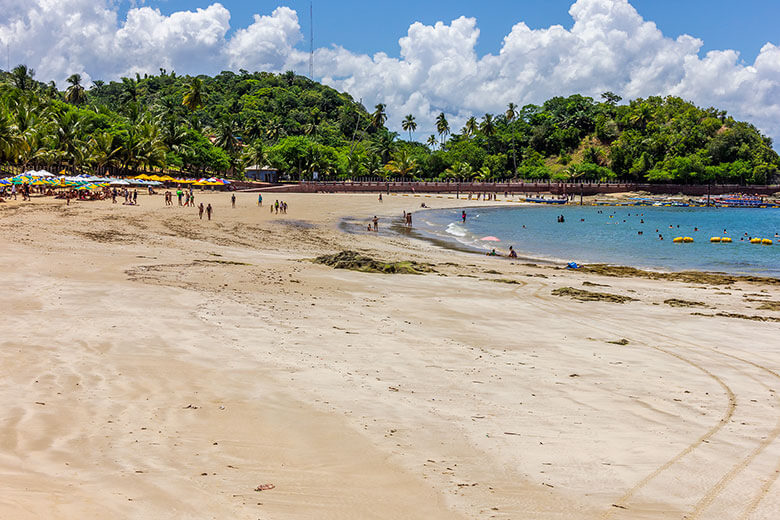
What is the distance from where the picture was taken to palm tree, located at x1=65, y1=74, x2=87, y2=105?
120 m

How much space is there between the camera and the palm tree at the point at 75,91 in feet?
394

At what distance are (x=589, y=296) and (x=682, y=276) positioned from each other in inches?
443

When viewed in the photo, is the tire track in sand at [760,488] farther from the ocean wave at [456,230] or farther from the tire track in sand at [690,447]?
the ocean wave at [456,230]

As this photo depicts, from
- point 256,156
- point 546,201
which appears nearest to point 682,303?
point 546,201

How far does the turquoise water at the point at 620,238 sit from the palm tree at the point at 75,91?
86288mm

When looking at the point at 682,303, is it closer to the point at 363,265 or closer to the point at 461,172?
the point at 363,265

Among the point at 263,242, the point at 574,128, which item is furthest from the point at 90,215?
the point at 574,128

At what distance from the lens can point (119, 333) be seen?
10.5m

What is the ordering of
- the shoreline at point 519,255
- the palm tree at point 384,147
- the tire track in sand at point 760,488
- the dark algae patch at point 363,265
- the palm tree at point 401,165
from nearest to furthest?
the tire track in sand at point 760,488
the dark algae patch at point 363,265
the shoreline at point 519,255
the palm tree at point 401,165
the palm tree at point 384,147

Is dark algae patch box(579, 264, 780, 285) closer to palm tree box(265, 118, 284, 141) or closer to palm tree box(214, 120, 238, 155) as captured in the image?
palm tree box(214, 120, 238, 155)

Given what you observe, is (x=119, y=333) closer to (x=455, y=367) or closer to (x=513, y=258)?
(x=455, y=367)

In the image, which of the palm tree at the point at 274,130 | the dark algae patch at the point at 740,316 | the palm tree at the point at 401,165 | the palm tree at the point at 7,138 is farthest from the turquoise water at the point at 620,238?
the palm tree at the point at 274,130

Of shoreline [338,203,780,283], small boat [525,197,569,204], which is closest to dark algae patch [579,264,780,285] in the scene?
shoreline [338,203,780,283]

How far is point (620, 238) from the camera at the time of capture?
52.3 m
